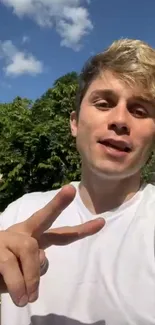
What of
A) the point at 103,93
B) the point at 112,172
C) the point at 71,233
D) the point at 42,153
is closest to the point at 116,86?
the point at 103,93

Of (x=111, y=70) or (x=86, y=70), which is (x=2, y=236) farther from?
(x=86, y=70)

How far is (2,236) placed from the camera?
37.8 inches

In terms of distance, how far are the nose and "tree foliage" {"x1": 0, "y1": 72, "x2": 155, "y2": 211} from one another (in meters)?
14.9

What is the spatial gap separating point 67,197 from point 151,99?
0.63 m

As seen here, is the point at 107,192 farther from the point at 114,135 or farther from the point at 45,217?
the point at 45,217

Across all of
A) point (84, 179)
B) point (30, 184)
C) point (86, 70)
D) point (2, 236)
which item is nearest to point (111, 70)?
point (86, 70)

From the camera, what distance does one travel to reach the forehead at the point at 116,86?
4.65ft

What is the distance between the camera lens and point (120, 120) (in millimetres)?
1361

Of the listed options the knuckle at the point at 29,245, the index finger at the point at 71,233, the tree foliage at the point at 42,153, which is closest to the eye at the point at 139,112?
the index finger at the point at 71,233

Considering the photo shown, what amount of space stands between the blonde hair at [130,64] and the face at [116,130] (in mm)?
31

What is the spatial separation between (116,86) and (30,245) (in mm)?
725

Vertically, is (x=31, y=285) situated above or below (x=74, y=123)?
below

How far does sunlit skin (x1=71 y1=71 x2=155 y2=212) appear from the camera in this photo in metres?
1.36

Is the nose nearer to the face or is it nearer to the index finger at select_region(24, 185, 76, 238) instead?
the face
